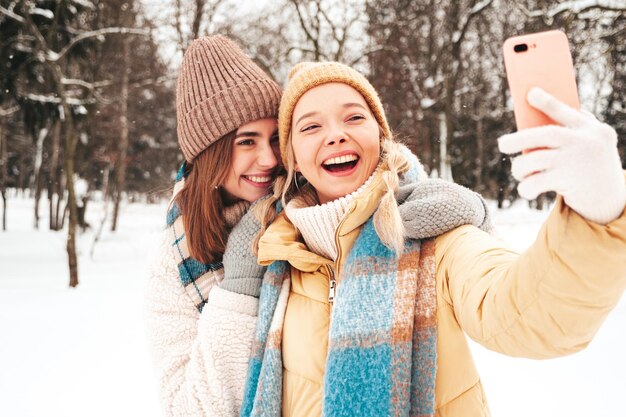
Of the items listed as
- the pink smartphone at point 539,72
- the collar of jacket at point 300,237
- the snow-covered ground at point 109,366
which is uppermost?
the pink smartphone at point 539,72

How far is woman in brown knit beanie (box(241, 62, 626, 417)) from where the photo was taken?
0.75 metres

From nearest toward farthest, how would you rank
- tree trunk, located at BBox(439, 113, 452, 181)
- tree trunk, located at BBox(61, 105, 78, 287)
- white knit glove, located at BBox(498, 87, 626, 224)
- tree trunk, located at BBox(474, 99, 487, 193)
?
white knit glove, located at BBox(498, 87, 626, 224), tree trunk, located at BBox(61, 105, 78, 287), tree trunk, located at BBox(439, 113, 452, 181), tree trunk, located at BBox(474, 99, 487, 193)

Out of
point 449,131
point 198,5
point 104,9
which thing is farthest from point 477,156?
point 104,9

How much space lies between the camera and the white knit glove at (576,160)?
0.72 m

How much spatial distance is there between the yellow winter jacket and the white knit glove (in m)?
0.03

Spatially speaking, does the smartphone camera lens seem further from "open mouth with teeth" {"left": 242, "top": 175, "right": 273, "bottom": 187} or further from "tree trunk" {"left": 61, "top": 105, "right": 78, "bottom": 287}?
"tree trunk" {"left": 61, "top": 105, "right": 78, "bottom": 287}

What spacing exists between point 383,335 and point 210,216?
3.67 feet

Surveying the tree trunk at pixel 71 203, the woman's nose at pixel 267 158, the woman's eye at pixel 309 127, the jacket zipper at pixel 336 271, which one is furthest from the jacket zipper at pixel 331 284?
the tree trunk at pixel 71 203

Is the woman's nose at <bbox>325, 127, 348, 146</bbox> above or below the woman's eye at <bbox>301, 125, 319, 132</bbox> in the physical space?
below

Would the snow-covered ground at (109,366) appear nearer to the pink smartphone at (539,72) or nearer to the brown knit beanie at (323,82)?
the brown knit beanie at (323,82)

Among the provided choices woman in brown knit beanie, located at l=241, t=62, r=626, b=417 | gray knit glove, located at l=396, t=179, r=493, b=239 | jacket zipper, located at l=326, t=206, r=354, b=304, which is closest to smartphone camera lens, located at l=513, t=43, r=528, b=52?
woman in brown knit beanie, located at l=241, t=62, r=626, b=417

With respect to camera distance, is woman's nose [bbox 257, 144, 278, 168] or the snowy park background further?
the snowy park background

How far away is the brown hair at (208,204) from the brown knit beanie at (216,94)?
0.06 metres

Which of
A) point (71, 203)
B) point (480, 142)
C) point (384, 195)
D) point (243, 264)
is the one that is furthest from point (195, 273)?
point (480, 142)
